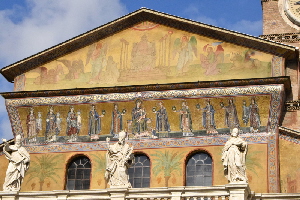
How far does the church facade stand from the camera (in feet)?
76.1

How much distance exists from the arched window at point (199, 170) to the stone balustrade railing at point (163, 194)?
4.42m

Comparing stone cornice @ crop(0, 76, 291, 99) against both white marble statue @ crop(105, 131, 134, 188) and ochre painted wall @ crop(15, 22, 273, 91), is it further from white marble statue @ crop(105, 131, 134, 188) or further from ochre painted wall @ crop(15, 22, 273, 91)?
white marble statue @ crop(105, 131, 134, 188)

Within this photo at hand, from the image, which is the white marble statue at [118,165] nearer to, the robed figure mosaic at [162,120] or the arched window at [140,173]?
→ the arched window at [140,173]

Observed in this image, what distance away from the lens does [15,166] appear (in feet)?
65.4

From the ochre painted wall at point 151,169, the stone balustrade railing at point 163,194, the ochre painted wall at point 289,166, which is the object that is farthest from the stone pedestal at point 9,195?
the ochre painted wall at point 289,166

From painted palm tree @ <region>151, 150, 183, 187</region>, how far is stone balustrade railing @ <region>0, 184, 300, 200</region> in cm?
448

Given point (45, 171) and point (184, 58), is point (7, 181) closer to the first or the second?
point (45, 171)

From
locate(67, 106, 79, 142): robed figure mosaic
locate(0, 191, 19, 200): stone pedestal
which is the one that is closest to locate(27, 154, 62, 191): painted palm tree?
locate(67, 106, 79, 142): robed figure mosaic

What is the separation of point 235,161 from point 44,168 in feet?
25.1

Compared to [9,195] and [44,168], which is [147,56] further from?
[9,195]

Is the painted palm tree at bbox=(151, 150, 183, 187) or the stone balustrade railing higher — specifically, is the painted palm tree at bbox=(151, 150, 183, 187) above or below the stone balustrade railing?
above

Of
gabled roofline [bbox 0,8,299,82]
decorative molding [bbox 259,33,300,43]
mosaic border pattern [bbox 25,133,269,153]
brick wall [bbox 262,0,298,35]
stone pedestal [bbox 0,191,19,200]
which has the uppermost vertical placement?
brick wall [bbox 262,0,298,35]

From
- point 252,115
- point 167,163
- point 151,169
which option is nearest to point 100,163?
point 151,169

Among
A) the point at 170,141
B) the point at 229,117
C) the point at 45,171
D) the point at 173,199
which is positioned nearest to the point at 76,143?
the point at 45,171
